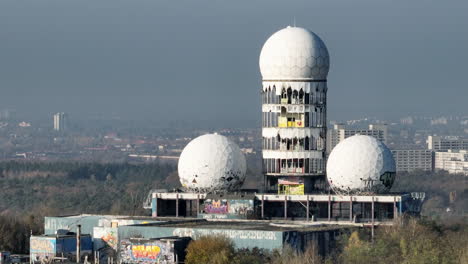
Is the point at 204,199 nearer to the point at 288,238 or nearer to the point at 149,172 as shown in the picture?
the point at 288,238

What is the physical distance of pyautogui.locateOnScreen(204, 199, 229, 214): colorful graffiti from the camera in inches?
2817

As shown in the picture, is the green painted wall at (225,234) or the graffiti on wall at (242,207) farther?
the graffiti on wall at (242,207)

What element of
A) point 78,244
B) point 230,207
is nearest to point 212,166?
point 230,207

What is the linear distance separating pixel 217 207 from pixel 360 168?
629 cm

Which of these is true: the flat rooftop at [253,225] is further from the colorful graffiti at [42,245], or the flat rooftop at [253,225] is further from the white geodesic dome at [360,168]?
the colorful graffiti at [42,245]

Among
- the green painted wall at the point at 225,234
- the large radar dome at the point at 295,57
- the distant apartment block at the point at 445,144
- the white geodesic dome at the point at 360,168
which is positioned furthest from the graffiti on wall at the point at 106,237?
the distant apartment block at the point at 445,144

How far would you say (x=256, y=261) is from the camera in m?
61.6

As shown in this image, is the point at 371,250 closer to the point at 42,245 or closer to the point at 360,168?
the point at 360,168

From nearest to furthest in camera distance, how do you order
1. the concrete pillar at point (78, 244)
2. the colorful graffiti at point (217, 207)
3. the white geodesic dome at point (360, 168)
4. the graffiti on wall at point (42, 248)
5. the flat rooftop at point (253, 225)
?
1. the concrete pillar at point (78, 244)
2. the graffiti on wall at point (42, 248)
3. the flat rooftop at point (253, 225)
4. the white geodesic dome at point (360, 168)
5. the colorful graffiti at point (217, 207)

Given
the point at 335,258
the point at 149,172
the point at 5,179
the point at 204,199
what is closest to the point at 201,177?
the point at 204,199

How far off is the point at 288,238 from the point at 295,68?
41.1 feet

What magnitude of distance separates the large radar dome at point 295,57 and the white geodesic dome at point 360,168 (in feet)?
13.0

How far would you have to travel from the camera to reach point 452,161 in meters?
161

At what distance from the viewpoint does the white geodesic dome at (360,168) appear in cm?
7106
